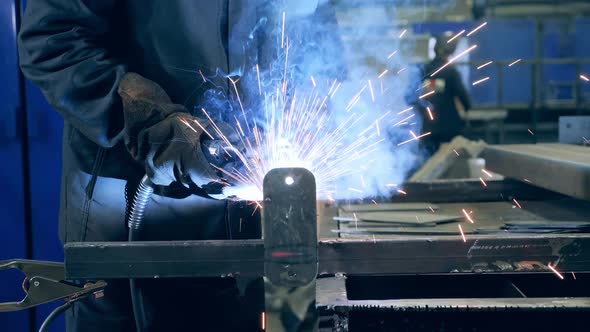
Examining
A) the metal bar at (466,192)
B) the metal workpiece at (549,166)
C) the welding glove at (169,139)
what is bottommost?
the metal bar at (466,192)

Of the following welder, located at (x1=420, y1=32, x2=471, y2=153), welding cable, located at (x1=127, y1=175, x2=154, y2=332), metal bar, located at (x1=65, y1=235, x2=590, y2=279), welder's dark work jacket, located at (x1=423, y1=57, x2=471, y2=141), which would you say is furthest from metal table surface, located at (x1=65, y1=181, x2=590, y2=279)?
welder's dark work jacket, located at (x1=423, y1=57, x2=471, y2=141)

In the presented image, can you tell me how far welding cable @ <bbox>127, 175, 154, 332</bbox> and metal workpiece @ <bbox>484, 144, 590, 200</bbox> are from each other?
1.02 meters

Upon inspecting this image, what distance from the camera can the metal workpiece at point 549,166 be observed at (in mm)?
1425

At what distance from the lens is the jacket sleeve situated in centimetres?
134

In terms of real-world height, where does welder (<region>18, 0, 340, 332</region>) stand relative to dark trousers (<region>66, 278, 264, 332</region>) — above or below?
above

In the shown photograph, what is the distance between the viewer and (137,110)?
1.29m

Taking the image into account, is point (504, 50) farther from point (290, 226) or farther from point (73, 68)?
point (290, 226)

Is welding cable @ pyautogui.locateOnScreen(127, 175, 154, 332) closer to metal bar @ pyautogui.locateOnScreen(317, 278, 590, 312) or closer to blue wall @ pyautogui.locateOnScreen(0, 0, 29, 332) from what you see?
metal bar @ pyautogui.locateOnScreen(317, 278, 590, 312)

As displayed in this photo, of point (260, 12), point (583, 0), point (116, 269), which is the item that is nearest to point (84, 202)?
point (116, 269)

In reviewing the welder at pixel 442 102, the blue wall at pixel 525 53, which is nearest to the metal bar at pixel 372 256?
the welder at pixel 442 102

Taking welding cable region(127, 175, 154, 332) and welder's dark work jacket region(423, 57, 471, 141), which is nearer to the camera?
welding cable region(127, 175, 154, 332)

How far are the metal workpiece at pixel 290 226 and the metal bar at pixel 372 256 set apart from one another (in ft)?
0.27

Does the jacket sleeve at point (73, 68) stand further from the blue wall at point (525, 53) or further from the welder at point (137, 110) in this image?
the blue wall at point (525, 53)

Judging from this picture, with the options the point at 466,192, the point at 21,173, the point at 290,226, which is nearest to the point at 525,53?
the point at 466,192
